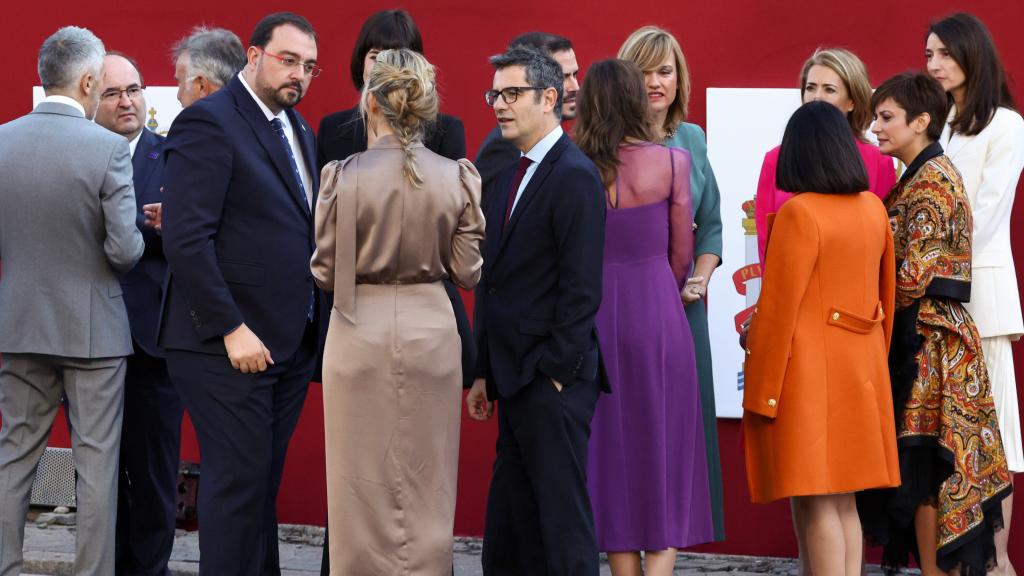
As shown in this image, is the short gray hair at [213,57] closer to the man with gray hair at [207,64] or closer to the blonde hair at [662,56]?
the man with gray hair at [207,64]

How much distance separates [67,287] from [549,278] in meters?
1.87

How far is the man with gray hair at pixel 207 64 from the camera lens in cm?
562

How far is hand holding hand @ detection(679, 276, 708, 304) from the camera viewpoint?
5.27 meters

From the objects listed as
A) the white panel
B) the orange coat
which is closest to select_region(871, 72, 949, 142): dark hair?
the orange coat

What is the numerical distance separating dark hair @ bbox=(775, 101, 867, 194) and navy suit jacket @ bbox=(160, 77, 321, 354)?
1673 mm

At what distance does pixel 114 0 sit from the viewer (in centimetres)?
691

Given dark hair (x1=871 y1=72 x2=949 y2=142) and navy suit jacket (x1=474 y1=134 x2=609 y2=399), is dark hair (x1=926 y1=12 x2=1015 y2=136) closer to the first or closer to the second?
dark hair (x1=871 y1=72 x2=949 y2=142)

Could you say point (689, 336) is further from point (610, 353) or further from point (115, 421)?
point (115, 421)

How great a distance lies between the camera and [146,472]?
5617mm

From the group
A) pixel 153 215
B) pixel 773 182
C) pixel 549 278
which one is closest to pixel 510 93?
pixel 549 278

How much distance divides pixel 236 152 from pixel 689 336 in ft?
5.59

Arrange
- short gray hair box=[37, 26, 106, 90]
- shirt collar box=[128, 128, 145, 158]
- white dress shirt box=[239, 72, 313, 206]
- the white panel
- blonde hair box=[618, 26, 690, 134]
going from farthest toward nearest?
the white panel < shirt collar box=[128, 128, 145, 158] < blonde hair box=[618, 26, 690, 134] < short gray hair box=[37, 26, 106, 90] < white dress shirt box=[239, 72, 313, 206]

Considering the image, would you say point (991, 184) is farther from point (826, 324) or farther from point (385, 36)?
point (385, 36)

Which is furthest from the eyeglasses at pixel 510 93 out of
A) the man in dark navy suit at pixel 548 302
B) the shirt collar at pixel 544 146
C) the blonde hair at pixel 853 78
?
the blonde hair at pixel 853 78
